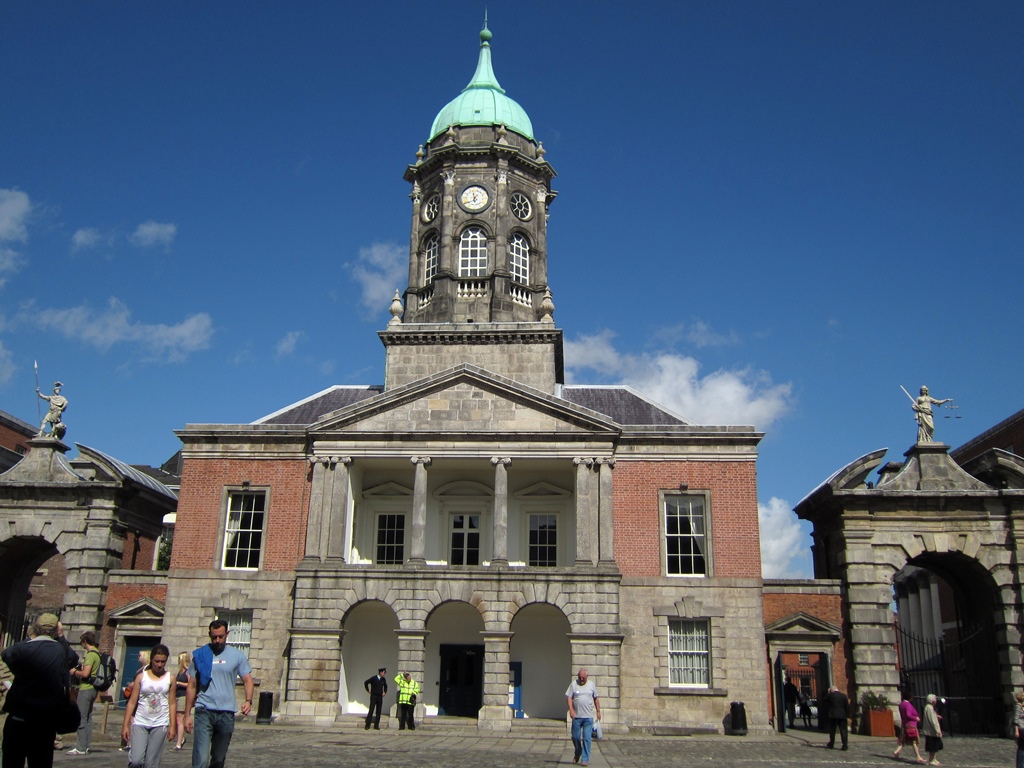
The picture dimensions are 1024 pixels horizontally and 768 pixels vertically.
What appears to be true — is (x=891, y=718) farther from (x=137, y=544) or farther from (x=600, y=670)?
(x=137, y=544)

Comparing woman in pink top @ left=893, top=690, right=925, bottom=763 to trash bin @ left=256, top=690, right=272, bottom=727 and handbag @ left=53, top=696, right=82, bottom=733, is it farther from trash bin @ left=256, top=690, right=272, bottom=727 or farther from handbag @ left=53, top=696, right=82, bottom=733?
handbag @ left=53, top=696, right=82, bottom=733

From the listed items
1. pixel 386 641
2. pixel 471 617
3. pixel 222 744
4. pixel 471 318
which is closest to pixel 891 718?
pixel 471 617

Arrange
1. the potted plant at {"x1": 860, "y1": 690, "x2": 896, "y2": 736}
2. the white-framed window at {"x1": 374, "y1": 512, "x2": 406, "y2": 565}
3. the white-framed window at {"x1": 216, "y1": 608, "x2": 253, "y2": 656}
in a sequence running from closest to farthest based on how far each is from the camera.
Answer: the potted plant at {"x1": 860, "y1": 690, "x2": 896, "y2": 736} → the white-framed window at {"x1": 216, "y1": 608, "x2": 253, "y2": 656} → the white-framed window at {"x1": 374, "y1": 512, "x2": 406, "y2": 565}

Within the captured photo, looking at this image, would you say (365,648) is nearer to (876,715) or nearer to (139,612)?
(139,612)

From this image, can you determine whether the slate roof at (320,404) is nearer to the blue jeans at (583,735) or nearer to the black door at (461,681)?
the black door at (461,681)

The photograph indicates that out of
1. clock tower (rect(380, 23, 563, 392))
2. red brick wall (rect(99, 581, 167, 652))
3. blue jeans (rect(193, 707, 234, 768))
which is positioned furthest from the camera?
clock tower (rect(380, 23, 563, 392))

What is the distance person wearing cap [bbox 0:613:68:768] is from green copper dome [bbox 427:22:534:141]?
104ft

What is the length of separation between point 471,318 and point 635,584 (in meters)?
11.6

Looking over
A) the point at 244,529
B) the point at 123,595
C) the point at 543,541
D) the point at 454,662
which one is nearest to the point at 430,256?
the point at 543,541

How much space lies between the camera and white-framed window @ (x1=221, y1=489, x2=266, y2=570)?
29.5 metres

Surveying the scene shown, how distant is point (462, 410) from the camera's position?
29359 mm

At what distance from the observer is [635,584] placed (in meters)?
28.1

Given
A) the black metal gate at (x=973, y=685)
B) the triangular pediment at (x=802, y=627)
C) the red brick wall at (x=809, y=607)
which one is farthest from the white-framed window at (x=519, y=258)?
the black metal gate at (x=973, y=685)

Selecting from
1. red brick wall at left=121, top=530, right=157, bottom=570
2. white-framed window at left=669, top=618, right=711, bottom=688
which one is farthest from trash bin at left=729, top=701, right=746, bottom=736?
red brick wall at left=121, top=530, right=157, bottom=570
